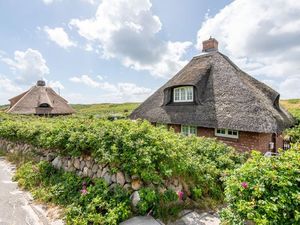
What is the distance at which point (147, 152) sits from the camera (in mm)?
4000

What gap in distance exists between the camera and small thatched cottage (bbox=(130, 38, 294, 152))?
8977 millimetres

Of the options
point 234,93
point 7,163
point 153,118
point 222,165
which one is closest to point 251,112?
point 234,93

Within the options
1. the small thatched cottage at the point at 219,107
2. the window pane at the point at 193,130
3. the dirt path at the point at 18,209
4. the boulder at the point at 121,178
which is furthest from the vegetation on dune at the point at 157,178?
the window pane at the point at 193,130

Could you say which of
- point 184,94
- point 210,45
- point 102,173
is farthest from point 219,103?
point 102,173

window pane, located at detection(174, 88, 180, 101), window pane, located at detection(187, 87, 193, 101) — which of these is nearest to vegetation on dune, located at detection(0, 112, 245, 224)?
window pane, located at detection(187, 87, 193, 101)

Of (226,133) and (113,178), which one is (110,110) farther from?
(113,178)

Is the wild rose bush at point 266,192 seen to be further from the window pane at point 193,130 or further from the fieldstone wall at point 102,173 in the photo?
the window pane at point 193,130

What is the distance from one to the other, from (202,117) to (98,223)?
327 inches

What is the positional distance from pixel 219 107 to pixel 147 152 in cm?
746

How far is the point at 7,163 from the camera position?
8508mm

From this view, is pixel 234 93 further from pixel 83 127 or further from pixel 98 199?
pixel 98 199

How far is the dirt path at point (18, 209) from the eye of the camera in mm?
3951

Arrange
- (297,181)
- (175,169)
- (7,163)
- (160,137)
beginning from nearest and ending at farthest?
(297,181)
(175,169)
(160,137)
(7,163)

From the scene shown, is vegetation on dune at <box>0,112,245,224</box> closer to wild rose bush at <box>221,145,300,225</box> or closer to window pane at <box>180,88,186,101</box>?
wild rose bush at <box>221,145,300,225</box>
